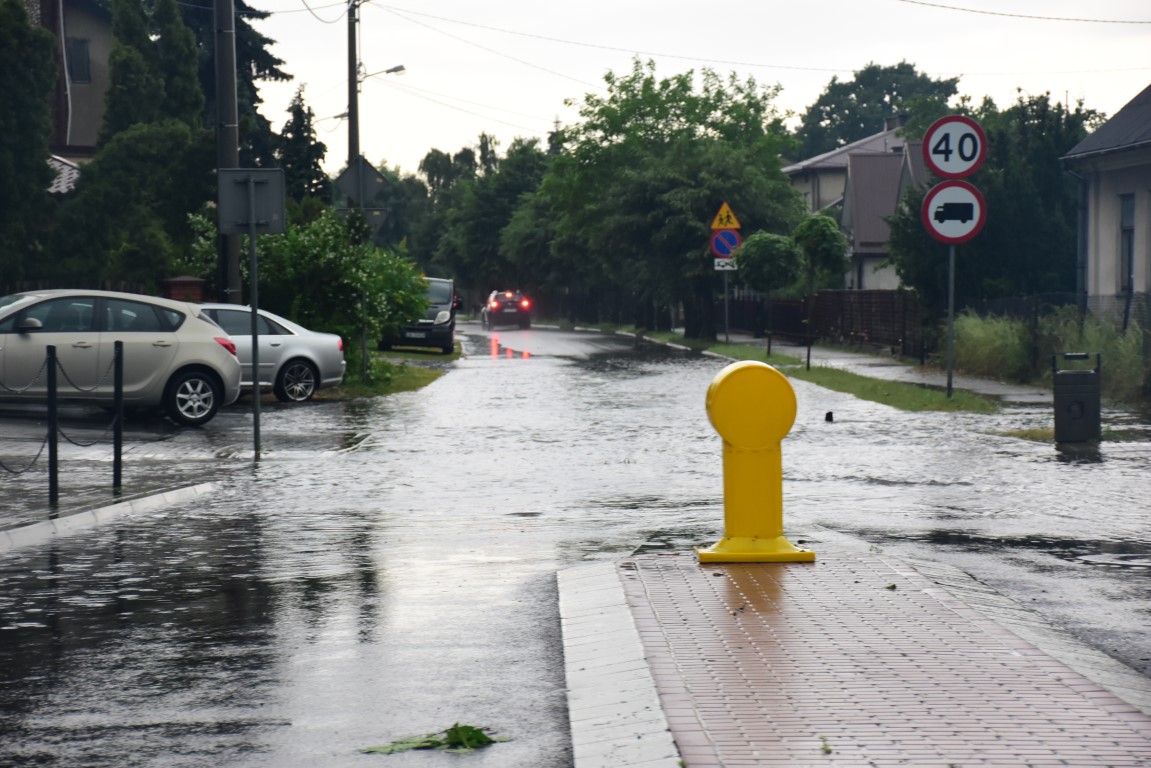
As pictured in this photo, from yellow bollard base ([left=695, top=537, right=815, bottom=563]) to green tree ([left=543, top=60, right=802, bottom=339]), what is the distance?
149 ft

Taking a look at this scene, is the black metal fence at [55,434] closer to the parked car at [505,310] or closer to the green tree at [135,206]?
the green tree at [135,206]

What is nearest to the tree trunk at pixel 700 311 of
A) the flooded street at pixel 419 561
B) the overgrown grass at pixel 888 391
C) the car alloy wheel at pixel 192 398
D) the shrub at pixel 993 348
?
the overgrown grass at pixel 888 391

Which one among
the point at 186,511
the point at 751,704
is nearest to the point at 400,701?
the point at 751,704

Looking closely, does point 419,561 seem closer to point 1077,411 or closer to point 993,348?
point 1077,411

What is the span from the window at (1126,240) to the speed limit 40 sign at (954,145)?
1504 cm

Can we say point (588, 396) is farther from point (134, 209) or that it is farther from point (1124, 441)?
point (134, 209)

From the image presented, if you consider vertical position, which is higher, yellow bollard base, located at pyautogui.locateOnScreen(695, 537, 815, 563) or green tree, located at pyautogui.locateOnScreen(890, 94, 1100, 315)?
green tree, located at pyautogui.locateOnScreen(890, 94, 1100, 315)

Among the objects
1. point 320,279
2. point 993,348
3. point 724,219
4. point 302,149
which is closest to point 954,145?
point 993,348

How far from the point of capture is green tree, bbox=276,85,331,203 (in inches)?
2443

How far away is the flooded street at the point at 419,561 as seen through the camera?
6207 mm

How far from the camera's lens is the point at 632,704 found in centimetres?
598

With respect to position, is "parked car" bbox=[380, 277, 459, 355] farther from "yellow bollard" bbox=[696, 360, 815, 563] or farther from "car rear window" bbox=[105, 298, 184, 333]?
"yellow bollard" bbox=[696, 360, 815, 563]

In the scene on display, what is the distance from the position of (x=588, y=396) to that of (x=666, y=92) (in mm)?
45984

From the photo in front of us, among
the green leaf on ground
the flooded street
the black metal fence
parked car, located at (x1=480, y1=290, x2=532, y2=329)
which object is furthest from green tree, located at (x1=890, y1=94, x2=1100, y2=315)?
parked car, located at (x1=480, y1=290, x2=532, y2=329)
